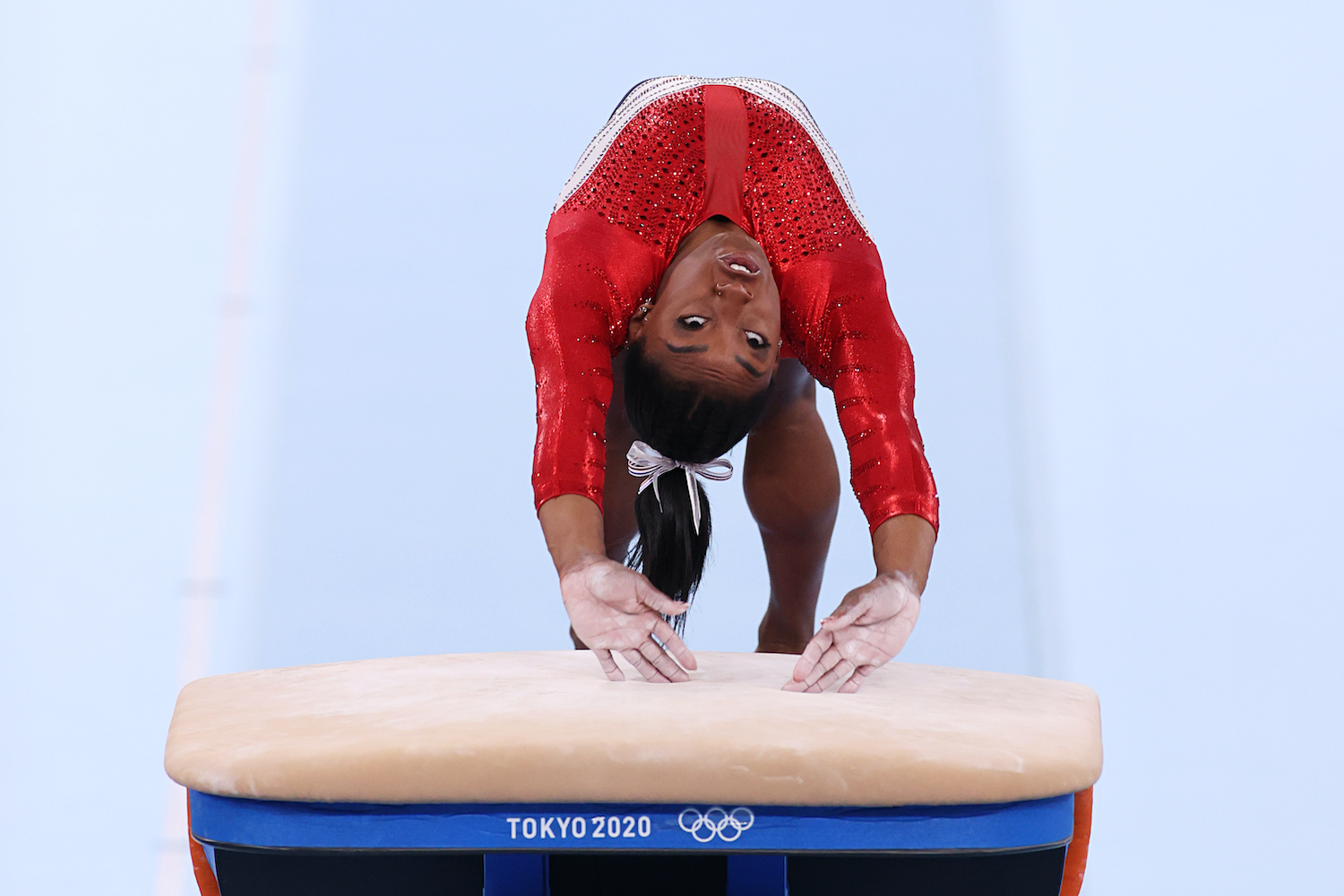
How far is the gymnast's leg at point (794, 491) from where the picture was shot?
5.37 ft

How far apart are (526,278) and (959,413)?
853 mm

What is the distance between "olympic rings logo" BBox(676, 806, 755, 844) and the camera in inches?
39.3

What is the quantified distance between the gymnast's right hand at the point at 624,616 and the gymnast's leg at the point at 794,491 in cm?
45

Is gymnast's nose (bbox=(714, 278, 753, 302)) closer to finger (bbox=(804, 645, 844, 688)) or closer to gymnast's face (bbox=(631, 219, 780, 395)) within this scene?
gymnast's face (bbox=(631, 219, 780, 395))

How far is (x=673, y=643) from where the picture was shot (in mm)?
→ 1211

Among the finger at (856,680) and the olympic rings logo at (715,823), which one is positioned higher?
the finger at (856,680)

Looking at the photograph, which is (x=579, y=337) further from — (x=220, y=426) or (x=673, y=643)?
(x=220, y=426)

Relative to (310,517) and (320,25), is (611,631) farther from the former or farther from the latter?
(320,25)

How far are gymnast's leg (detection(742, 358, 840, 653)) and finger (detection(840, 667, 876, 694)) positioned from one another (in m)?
0.43

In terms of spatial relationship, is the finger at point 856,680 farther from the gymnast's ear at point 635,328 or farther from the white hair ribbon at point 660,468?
the gymnast's ear at point 635,328

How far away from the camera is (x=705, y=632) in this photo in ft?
7.72

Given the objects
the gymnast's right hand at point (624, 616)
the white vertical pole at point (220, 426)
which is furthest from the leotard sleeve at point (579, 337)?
the white vertical pole at point (220, 426)

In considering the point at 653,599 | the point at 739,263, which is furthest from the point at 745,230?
the point at 653,599

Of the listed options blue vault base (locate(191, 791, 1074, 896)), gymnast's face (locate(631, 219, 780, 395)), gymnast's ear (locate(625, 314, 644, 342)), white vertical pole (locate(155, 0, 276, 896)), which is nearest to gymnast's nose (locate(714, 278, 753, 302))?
gymnast's face (locate(631, 219, 780, 395))
